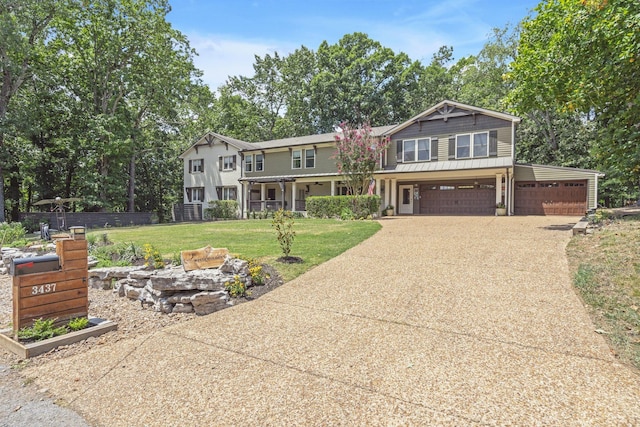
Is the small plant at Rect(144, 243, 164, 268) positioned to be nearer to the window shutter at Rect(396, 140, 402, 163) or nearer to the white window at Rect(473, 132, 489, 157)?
the window shutter at Rect(396, 140, 402, 163)

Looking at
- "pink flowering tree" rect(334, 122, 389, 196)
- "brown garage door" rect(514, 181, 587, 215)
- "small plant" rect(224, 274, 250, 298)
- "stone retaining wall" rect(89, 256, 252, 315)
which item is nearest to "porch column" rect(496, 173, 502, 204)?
"brown garage door" rect(514, 181, 587, 215)

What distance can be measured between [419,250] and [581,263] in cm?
316

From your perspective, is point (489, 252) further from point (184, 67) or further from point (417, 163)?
point (184, 67)

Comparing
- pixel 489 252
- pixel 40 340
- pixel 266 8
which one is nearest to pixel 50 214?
pixel 266 8

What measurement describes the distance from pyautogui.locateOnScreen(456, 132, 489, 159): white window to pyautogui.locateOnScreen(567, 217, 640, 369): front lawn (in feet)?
36.1

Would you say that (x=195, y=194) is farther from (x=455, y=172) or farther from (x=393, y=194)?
(x=455, y=172)

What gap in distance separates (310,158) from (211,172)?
911 centimetres

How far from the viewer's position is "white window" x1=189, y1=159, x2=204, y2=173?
28719 millimetres

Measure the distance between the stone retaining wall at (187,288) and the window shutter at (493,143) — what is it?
17.0 meters

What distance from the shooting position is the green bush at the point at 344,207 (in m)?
17.3

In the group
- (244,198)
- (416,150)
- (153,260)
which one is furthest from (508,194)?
(153,260)

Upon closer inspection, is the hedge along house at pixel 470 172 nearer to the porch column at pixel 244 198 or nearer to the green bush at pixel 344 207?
the green bush at pixel 344 207

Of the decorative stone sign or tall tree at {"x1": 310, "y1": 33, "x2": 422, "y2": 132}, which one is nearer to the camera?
the decorative stone sign

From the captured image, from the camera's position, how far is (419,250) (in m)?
8.49
